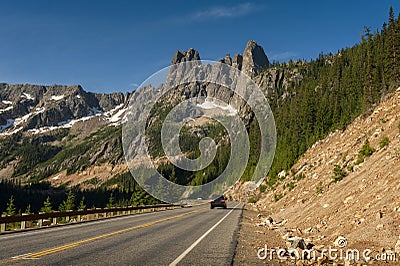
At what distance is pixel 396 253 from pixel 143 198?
5929 cm

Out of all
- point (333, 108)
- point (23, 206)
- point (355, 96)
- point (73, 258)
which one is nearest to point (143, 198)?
point (333, 108)

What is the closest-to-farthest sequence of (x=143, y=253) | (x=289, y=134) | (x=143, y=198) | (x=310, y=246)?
(x=143, y=253) < (x=310, y=246) < (x=143, y=198) < (x=289, y=134)

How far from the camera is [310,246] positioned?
448 inches

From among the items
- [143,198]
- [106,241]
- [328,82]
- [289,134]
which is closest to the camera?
[106,241]

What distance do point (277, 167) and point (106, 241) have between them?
6020 centimetres

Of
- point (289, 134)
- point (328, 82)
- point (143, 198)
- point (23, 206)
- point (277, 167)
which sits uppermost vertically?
point (328, 82)

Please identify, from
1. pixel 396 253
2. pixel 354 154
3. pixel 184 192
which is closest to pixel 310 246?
pixel 396 253

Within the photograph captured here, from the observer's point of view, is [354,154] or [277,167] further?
[277,167]

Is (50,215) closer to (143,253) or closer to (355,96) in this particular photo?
(143,253)

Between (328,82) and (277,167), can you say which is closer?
(277,167)

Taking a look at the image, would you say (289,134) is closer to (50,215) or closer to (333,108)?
(333,108)

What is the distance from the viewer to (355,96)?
68.2 meters

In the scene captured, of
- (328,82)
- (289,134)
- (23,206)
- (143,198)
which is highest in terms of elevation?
(328,82)

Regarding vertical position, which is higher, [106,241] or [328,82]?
[328,82]
